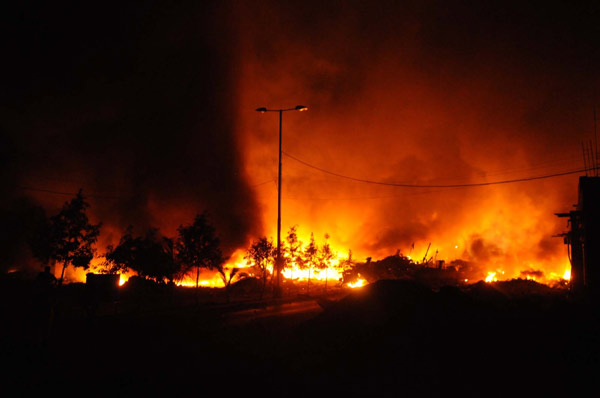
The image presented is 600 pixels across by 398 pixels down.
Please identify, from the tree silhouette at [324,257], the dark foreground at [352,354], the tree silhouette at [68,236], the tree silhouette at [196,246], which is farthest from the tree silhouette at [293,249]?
the dark foreground at [352,354]

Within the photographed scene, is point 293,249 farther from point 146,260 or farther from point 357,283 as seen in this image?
point 146,260

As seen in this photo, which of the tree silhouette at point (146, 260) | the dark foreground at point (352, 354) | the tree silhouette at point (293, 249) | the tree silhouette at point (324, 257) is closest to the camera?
the dark foreground at point (352, 354)

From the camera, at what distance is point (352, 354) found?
25.8 feet

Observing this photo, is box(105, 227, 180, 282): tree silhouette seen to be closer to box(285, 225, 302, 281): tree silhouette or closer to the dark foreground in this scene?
box(285, 225, 302, 281): tree silhouette

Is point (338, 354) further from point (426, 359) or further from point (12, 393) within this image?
point (12, 393)

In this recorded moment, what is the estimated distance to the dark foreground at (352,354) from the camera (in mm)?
6742

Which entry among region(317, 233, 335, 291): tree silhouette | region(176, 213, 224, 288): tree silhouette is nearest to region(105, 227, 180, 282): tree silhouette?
region(176, 213, 224, 288): tree silhouette

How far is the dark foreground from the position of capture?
6.74 m

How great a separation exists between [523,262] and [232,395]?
51478 mm

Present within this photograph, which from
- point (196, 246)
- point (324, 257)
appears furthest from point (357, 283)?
point (196, 246)

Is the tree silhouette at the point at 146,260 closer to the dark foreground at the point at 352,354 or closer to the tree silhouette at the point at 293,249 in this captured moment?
the tree silhouette at the point at 293,249

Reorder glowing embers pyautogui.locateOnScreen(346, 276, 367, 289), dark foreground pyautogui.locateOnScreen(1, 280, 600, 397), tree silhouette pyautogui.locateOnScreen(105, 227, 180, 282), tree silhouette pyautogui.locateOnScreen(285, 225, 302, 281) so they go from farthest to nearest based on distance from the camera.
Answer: glowing embers pyautogui.locateOnScreen(346, 276, 367, 289) → tree silhouette pyautogui.locateOnScreen(285, 225, 302, 281) → tree silhouette pyautogui.locateOnScreen(105, 227, 180, 282) → dark foreground pyautogui.locateOnScreen(1, 280, 600, 397)

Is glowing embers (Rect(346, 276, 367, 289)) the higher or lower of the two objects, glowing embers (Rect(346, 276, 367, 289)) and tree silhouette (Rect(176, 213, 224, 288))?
the lower

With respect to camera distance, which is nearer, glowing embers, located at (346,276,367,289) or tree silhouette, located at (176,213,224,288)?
tree silhouette, located at (176,213,224,288)
